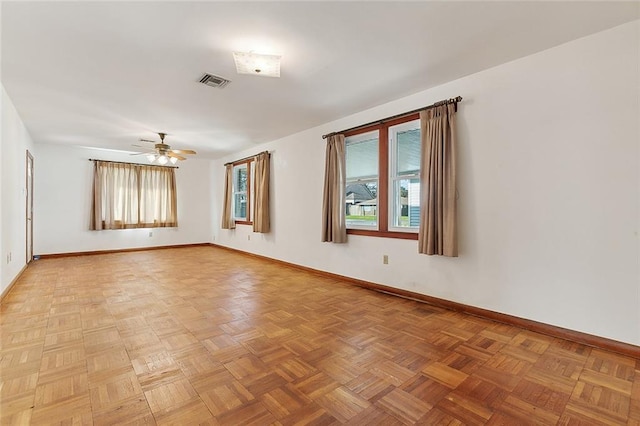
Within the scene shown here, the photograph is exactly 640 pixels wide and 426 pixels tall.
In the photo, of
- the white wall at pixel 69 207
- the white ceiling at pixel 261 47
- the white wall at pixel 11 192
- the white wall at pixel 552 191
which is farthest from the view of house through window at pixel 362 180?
the white wall at pixel 69 207

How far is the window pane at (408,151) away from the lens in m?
3.69

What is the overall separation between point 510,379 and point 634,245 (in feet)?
4.74

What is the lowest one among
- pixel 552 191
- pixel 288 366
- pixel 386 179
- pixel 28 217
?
pixel 288 366

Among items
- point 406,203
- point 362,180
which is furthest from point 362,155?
point 406,203

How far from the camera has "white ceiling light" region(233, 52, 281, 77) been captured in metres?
2.51

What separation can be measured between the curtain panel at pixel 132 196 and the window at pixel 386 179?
5.48m

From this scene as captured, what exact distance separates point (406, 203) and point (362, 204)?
2.50 feet

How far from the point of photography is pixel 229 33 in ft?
7.57

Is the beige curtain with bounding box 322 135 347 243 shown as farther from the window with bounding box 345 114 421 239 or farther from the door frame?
the door frame

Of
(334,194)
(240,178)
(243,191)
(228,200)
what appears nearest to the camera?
(334,194)

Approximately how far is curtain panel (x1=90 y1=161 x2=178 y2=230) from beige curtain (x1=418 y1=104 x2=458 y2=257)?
22.3ft

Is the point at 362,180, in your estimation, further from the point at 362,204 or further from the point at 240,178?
the point at 240,178

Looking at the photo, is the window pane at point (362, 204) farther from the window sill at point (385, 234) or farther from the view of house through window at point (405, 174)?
the view of house through window at point (405, 174)

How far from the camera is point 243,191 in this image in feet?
24.2
